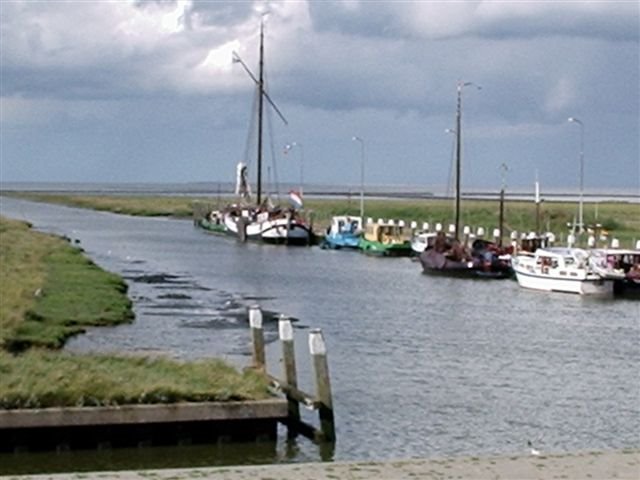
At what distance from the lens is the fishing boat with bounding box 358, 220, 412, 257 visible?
10112 cm

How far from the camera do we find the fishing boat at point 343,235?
352 feet

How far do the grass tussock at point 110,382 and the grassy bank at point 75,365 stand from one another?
16mm

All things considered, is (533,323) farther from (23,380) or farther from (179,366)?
(23,380)

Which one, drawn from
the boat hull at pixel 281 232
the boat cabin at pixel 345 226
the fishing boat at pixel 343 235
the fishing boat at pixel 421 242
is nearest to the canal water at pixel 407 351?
the fishing boat at pixel 421 242

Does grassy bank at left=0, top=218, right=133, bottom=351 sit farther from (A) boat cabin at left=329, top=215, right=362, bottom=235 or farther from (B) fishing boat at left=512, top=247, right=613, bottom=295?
(A) boat cabin at left=329, top=215, right=362, bottom=235

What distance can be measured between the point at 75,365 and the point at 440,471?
10.4 metres

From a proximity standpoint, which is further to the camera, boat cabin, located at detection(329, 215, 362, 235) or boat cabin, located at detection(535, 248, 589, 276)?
boat cabin, located at detection(329, 215, 362, 235)

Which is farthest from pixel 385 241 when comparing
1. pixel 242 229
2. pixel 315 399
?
pixel 315 399

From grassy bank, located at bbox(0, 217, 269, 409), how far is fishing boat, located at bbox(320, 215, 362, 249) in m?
49.1

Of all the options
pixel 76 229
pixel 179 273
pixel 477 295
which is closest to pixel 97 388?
pixel 477 295

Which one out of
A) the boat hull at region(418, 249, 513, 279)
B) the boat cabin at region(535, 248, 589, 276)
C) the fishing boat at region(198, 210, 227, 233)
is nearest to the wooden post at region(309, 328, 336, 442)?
the boat cabin at region(535, 248, 589, 276)

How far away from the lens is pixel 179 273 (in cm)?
7669

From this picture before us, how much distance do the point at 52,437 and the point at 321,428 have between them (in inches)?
194

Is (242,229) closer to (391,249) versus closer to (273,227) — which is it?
(273,227)
